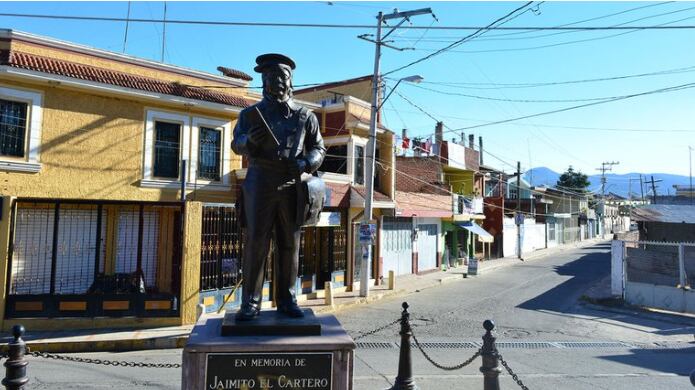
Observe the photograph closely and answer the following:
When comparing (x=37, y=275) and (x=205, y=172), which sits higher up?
(x=205, y=172)

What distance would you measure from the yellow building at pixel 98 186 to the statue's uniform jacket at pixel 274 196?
Answer: 24.8ft

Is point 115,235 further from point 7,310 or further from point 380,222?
point 380,222

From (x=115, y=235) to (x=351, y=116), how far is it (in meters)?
8.96

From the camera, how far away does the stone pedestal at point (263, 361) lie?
143 inches

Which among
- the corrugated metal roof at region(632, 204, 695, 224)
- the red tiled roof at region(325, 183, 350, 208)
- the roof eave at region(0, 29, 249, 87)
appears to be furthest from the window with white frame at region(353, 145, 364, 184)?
the corrugated metal roof at region(632, 204, 695, 224)

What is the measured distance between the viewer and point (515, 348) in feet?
31.3

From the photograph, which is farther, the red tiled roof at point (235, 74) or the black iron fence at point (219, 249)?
the red tiled roof at point (235, 74)

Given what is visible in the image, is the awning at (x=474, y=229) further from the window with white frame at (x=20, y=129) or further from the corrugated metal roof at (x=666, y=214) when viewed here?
the window with white frame at (x=20, y=129)

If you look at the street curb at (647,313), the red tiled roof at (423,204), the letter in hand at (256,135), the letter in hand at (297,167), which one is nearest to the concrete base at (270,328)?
the letter in hand at (297,167)

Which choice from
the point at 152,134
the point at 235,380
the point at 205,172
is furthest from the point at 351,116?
the point at 235,380

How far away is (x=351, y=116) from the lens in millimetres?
17234

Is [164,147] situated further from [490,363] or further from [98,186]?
[490,363]

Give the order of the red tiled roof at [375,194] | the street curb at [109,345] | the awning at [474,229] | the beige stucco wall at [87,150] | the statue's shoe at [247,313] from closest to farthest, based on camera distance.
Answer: the statue's shoe at [247,313] → the street curb at [109,345] → the beige stucco wall at [87,150] → the red tiled roof at [375,194] → the awning at [474,229]

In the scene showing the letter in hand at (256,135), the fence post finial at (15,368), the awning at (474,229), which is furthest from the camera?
the awning at (474,229)
